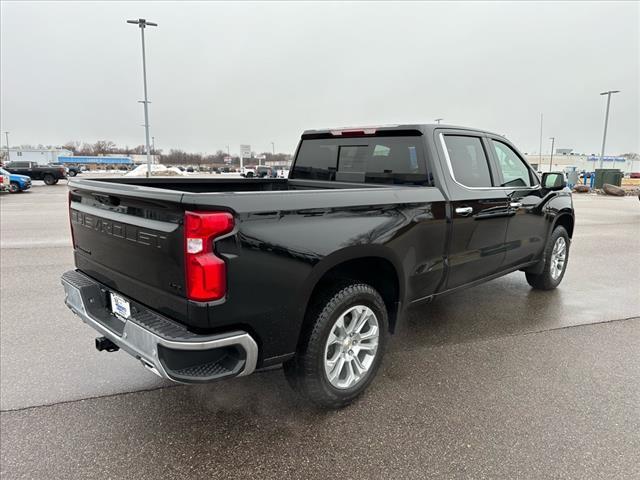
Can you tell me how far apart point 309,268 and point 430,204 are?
1.28 meters

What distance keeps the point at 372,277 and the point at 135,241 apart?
1630 mm

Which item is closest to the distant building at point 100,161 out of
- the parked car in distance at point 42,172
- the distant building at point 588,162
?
the parked car in distance at point 42,172

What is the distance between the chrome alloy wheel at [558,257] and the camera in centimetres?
554

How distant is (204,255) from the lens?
2193 mm

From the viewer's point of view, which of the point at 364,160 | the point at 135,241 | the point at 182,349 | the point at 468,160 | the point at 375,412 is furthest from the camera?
the point at 364,160

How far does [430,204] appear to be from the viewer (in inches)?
133

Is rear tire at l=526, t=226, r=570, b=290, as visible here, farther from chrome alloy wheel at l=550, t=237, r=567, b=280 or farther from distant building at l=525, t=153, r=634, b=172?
distant building at l=525, t=153, r=634, b=172

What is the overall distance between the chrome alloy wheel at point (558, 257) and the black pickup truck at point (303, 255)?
4.31ft

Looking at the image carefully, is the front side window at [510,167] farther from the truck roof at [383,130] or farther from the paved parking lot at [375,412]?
the paved parking lot at [375,412]

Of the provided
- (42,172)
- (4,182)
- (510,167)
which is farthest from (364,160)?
(42,172)

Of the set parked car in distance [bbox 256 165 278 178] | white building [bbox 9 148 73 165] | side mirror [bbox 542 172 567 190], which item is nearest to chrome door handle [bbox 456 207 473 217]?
side mirror [bbox 542 172 567 190]

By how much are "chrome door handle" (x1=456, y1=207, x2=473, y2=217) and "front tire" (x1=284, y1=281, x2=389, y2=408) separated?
3.52 ft

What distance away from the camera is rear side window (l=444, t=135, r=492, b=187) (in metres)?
3.83

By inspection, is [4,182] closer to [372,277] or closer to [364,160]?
[364,160]
